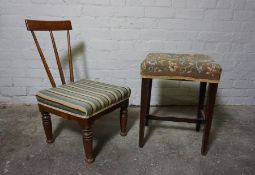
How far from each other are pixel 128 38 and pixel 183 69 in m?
1.00

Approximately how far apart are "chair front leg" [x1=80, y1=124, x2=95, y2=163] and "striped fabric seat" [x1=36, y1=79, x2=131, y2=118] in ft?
0.31

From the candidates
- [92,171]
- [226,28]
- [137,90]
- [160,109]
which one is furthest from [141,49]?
Result: [92,171]

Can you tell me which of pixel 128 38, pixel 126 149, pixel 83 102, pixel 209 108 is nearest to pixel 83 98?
pixel 83 102

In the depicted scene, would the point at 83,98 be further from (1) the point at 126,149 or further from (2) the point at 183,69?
(2) the point at 183,69

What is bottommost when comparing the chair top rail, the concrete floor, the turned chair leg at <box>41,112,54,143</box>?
the concrete floor

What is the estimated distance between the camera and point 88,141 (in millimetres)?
1501

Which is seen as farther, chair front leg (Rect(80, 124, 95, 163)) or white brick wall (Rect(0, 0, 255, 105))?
white brick wall (Rect(0, 0, 255, 105))

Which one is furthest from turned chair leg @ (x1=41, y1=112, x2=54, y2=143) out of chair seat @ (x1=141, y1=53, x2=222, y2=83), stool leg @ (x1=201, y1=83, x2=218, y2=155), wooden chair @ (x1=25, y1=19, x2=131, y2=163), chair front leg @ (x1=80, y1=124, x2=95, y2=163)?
Answer: stool leg @ (x1=201, y1=83, x2=218, y2=155)

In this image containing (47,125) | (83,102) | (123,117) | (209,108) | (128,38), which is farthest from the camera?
→ (128,38)

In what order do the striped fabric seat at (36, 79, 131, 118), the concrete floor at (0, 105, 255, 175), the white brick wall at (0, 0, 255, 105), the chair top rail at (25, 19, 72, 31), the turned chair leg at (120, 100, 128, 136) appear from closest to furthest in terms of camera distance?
the striped fabric seat at (36, 79, 131, 118), the concrete floor at (0, 105, 255, 175), the chair top rail at (25, 19, 72, 31), the turned chair leg at (120, 100, 128, 136), the white brick wall at (0, 0, 255, 105)

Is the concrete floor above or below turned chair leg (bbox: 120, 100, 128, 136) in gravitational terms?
below

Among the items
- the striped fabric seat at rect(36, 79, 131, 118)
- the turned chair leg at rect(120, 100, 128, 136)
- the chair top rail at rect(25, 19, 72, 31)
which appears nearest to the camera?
the striped fabric seat at rect(36, 79, 131, 118)

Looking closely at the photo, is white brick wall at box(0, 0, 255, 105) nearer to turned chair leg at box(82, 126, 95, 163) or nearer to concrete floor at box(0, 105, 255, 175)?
concrete floor at box(0, 105, 255, 175)

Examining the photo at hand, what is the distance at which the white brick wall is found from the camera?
223 cm
